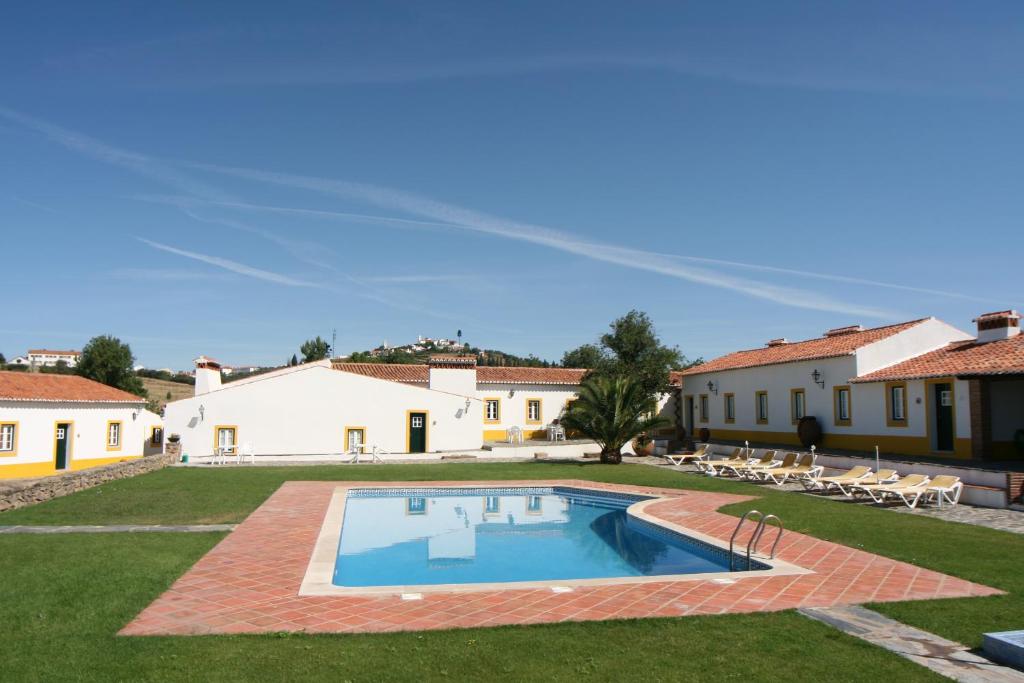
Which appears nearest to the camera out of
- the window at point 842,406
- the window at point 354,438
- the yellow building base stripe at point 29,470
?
the window at point 842,406

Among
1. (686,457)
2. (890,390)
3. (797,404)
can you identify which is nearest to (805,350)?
(797,404)

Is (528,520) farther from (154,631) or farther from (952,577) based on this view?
(154,631)

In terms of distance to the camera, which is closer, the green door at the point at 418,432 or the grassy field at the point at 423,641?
the grassy field at the point at 423,641

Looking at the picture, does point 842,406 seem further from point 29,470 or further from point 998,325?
point 29,470

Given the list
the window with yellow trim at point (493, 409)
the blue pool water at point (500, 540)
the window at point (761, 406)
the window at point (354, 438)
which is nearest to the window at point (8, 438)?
the window at point (354, 438)

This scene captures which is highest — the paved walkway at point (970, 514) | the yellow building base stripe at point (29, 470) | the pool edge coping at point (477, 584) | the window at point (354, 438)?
the window at point (354, 438)

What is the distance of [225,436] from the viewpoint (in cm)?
2883

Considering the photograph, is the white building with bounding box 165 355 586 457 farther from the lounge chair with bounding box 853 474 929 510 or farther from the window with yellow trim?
the lounge chair with bounding box 853 474 929 510

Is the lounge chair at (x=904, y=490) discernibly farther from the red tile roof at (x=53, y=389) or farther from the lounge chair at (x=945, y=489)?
the red tile roof at (x=53, y=389)

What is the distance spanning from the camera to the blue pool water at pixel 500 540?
1023 cm

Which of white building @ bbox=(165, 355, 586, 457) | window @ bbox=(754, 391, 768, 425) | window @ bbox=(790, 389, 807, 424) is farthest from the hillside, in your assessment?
window @ bbox=(790, 389, 807, 424)

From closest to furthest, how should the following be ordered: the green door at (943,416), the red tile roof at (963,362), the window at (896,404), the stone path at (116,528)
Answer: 1. the stone path at (116,528)
2. the red tile roof at (963,362)
3. the green door at (943,416)
4. the window at (896,404)

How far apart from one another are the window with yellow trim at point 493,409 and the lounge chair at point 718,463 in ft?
53.5

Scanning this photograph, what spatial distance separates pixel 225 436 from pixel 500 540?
19.6 m
